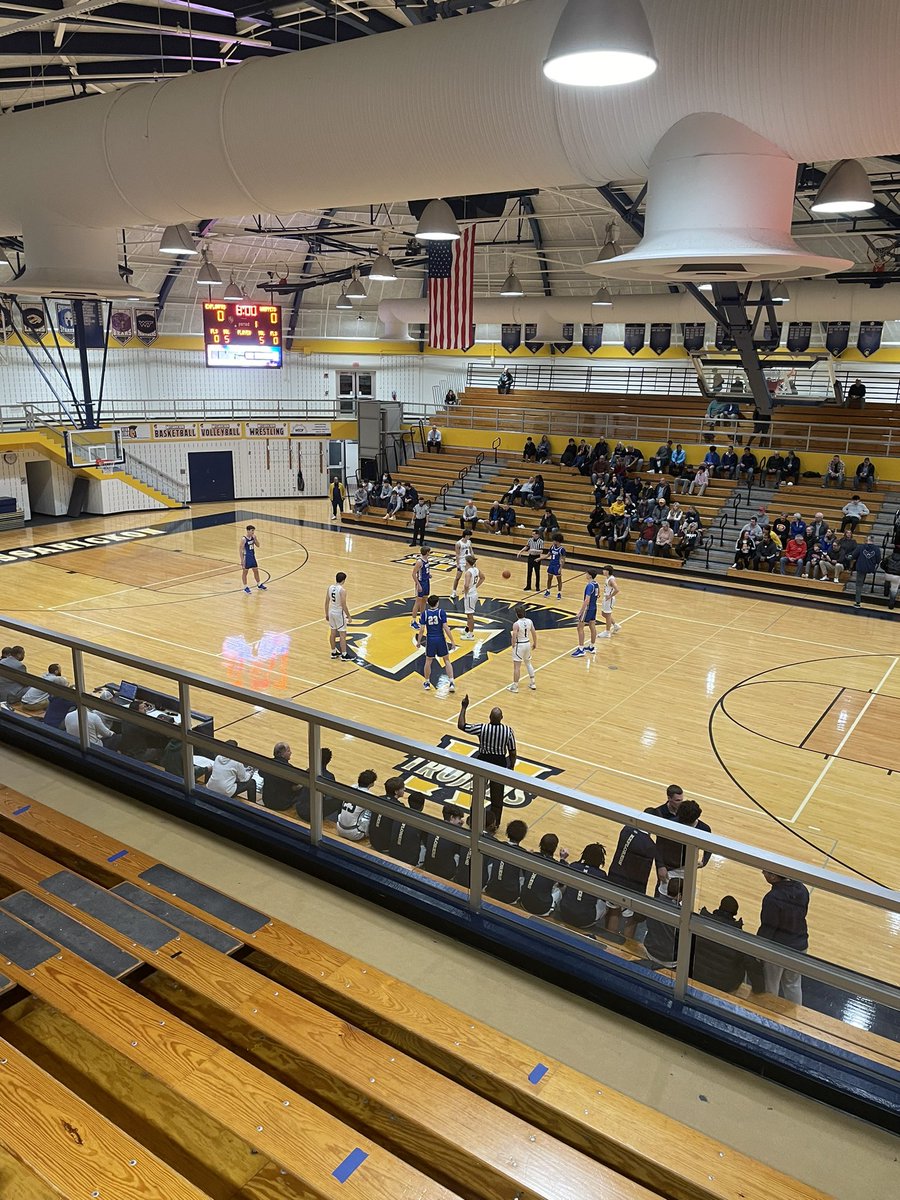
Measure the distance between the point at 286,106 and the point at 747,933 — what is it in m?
5.79

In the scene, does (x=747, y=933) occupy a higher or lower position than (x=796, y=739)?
higher

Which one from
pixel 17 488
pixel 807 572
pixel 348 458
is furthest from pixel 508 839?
pixel 348 458

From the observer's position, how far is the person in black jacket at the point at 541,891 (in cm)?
422

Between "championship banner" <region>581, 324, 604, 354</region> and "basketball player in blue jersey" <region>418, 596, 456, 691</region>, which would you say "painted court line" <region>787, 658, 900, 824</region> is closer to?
"basketball player in blue jersey" <region>418, 596, 456, 691</region>

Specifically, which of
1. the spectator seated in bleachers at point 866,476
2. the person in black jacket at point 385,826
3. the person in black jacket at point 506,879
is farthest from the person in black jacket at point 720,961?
the spectator seated in bleachers at point 866,476

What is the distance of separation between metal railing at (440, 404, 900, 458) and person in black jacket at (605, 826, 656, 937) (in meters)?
23.1

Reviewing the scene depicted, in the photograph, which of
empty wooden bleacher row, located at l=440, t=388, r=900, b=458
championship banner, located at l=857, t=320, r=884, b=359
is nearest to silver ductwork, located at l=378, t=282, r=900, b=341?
empty wooden bleacher row, located at l=440, t=388, r=900, b=458

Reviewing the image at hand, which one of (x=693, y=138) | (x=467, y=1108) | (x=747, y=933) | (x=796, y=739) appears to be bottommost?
(x=796, y=739)

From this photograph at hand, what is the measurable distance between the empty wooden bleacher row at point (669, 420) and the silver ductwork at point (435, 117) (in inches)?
847

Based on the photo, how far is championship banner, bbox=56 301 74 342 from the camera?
30641 mm

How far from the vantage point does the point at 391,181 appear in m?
6.07

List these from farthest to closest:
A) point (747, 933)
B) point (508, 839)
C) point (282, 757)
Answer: point (282, 757), point (508, 839), point (747, 933)

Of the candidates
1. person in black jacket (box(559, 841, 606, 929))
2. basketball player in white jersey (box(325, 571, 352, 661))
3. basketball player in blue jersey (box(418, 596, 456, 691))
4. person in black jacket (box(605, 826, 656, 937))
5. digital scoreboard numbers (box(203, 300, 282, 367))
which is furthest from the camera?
digital scoreboard numbers (box(203, 300, 282, 367))

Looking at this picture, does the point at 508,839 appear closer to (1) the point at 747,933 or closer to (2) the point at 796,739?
(1) the point at 747,933
